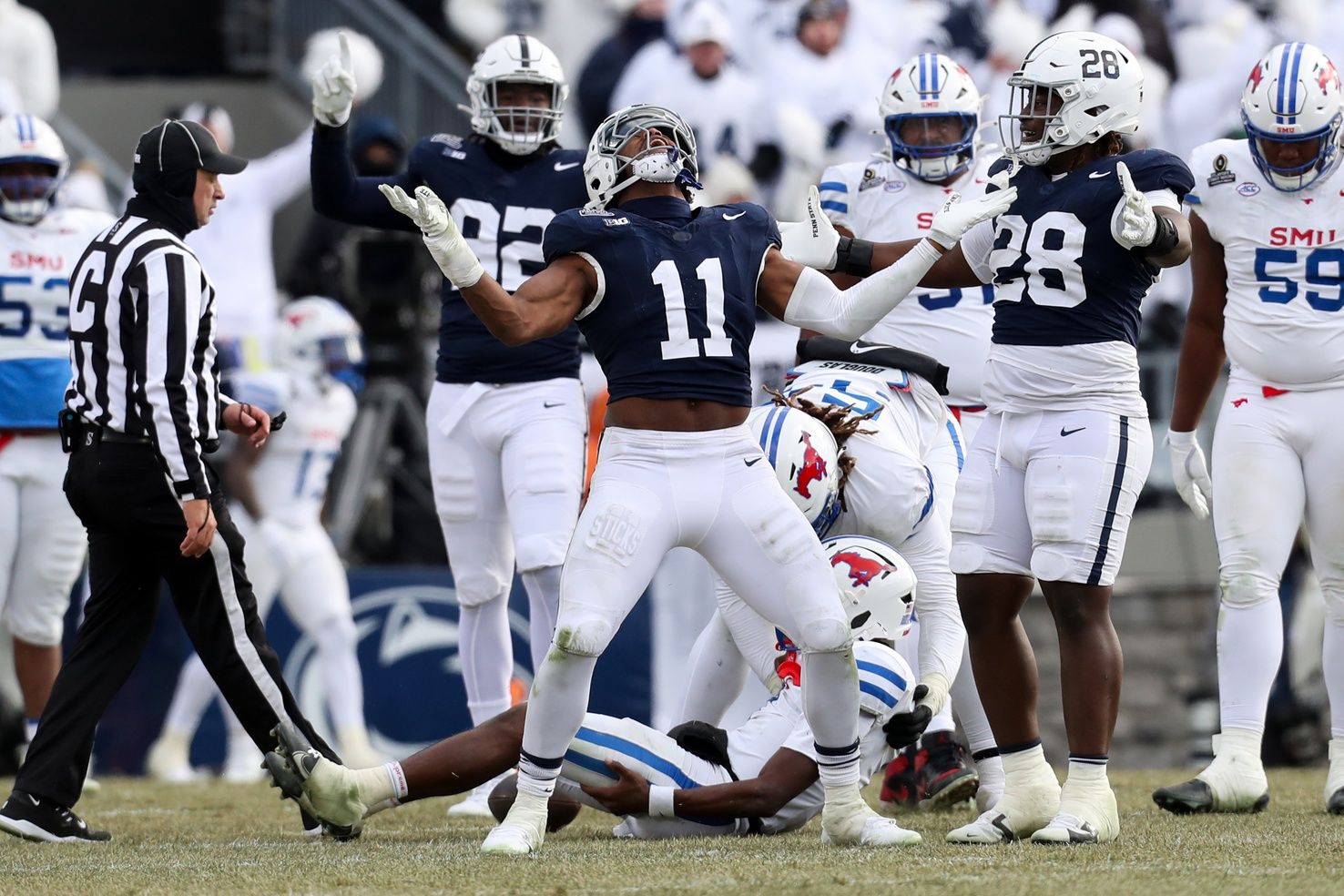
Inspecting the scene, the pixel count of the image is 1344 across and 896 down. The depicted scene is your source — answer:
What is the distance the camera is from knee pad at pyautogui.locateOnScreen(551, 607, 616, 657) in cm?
517

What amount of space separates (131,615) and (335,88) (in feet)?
5.70

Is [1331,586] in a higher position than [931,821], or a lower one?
higher

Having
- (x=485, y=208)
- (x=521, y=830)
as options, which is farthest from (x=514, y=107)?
(x=521, y=830)

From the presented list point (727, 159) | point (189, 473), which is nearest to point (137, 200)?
point (189, 473)

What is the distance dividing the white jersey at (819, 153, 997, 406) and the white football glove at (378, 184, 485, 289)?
2261 millimetres

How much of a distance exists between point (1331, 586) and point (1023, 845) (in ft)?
5.66

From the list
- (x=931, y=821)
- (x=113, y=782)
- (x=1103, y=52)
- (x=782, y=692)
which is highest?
(x=1103, y=52)

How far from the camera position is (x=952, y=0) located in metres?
13.8

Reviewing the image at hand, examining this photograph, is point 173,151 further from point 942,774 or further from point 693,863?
point 942,774

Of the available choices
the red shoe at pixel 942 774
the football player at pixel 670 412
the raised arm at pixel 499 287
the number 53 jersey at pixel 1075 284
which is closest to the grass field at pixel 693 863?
the red shoe at pixel 942 774

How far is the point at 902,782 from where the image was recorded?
677 cm

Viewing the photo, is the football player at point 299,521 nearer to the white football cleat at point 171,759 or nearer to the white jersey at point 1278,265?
the white football cleat at point 171,759

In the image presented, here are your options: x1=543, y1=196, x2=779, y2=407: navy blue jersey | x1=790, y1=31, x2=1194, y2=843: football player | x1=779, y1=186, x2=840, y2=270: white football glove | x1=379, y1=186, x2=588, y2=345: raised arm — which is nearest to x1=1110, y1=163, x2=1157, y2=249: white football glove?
x1=790, y1=31, x2=1194, y2=843: football player

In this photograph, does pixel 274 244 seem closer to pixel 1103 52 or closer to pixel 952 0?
pixel 952 0
